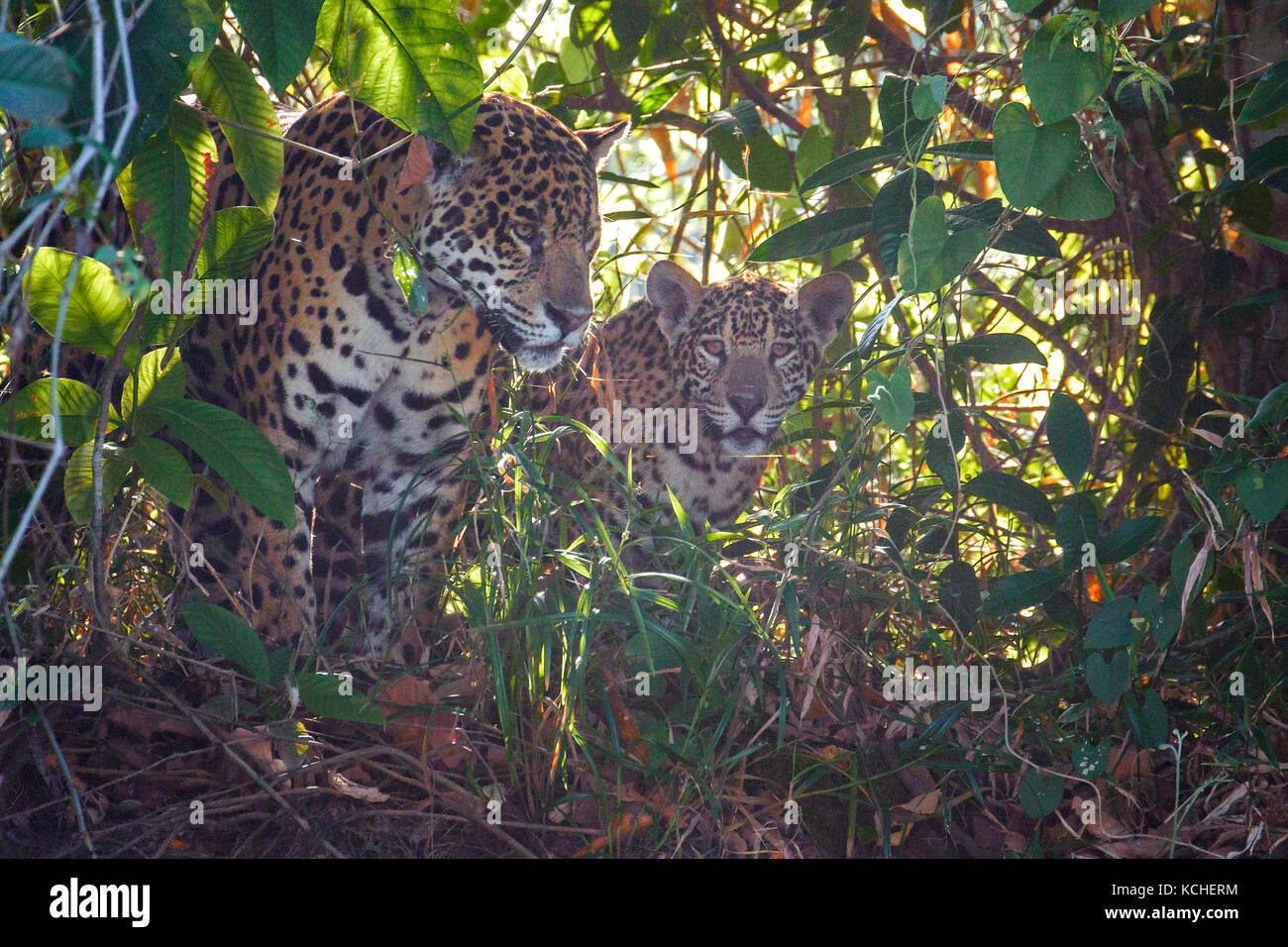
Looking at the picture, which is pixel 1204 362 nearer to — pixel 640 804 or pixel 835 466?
pixel 835 466

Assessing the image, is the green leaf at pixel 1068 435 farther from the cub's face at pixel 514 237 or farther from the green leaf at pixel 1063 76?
the cub's face at pixel 514 237

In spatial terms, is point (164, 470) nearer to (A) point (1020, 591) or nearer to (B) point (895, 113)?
(B) point (895, 113)

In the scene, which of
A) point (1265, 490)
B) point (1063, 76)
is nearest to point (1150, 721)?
point (1265, 490)

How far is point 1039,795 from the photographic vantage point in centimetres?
320

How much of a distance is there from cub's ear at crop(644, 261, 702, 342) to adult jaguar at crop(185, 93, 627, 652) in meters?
0.65

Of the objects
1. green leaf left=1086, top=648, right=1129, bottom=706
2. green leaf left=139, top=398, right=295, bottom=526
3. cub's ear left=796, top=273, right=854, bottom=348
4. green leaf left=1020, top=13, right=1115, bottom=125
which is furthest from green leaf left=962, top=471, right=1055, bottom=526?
green leaf left=139, top=398, right=295, bottom=526

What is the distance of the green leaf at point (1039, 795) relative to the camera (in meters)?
3.20

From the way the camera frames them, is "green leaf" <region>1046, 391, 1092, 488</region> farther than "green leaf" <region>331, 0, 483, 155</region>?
Yes

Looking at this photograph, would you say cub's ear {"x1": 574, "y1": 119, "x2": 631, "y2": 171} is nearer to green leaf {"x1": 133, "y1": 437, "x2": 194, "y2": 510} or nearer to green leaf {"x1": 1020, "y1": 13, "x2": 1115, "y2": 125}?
green leaf {"x1": 1020, "y1": 13, "x2": 1115, "y2": 125}

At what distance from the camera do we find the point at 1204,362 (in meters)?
4.59

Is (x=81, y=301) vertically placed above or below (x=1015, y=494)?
above

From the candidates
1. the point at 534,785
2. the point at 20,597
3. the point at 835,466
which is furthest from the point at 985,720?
the point at 20,597

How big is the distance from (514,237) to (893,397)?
162 cm

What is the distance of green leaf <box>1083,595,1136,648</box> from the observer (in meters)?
3.21
